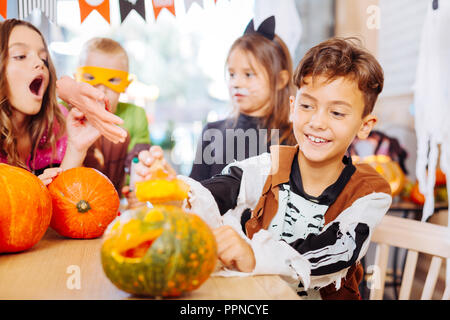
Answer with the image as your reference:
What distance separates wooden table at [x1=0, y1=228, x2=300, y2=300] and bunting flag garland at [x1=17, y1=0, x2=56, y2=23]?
468mm

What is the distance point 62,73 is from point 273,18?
19.5 inches

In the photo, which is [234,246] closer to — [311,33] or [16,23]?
[16,23]

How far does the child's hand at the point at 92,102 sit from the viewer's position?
81cm

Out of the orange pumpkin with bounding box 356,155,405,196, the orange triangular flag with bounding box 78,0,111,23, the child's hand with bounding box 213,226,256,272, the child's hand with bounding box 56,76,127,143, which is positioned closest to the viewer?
the child's hand with bounding box 213,226,256,272

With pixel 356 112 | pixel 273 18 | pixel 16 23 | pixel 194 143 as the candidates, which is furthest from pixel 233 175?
pixel 16 23

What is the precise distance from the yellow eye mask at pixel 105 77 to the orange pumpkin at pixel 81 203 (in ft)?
0.78

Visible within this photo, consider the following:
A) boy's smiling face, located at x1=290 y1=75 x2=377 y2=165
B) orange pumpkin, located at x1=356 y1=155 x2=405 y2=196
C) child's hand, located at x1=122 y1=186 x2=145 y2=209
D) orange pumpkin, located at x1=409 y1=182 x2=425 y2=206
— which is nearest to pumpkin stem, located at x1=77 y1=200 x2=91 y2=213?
child's hand, located at x1=122 y1=186 x2=145 y2=209

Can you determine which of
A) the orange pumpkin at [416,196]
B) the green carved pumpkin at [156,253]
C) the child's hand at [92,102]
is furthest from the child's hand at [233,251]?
the orange pumpkin at [416,196]

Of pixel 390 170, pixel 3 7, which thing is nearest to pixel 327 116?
pixel 3 7

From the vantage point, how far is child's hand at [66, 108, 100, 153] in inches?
35.5

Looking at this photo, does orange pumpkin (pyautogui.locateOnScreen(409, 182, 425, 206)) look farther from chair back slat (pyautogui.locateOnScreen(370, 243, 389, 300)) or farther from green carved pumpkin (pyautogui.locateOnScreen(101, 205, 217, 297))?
green carved pumpkin (pyautogui.locateOnScreen(101, 205, 217, 297))

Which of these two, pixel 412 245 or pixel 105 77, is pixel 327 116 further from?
pixel 105 77

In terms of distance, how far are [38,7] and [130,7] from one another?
0.18 m

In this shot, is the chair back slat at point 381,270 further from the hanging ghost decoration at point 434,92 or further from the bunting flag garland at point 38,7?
the bunting flag garland at point 38,7
